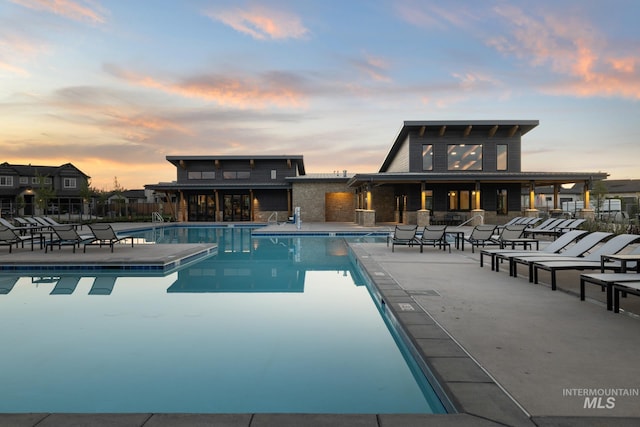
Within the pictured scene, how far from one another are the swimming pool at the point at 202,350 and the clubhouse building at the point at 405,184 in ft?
56.2

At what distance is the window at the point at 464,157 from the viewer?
27688 millimetres

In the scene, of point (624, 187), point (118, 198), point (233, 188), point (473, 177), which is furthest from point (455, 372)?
point (624, 187)

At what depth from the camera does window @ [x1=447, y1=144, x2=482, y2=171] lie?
27688 millimetres

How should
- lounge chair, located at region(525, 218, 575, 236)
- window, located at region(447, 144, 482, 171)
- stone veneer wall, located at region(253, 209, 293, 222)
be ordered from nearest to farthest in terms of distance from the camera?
1. lounge chair, located at region(525, 218, 575, 236)
2. window, located at region(447, 144, 482, 171)
3. stone veneer wall, located at region(253, 209, 293, 222)

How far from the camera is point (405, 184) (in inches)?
1115

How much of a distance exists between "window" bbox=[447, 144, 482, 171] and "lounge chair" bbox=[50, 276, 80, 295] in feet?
78.1

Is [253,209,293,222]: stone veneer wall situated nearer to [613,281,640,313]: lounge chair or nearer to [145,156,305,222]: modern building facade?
[145,156,305,222]: modern building facade

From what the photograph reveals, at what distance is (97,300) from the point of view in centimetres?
719

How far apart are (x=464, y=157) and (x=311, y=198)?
11.5m

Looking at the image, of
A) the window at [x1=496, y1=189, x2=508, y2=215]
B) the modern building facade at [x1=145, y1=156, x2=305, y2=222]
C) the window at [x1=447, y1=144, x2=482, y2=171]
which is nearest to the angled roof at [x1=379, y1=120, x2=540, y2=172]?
the window at [x1=447, y1=144, x2=482, y2=171]

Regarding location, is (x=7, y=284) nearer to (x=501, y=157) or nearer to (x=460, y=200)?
(x=460, y=200)

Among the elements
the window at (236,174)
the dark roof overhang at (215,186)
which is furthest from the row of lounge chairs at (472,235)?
the window at (236,174)

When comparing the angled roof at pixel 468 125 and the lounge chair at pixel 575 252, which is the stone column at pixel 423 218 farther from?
the lounge chair at pixel 575 252

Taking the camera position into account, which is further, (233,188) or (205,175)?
(205,175)
